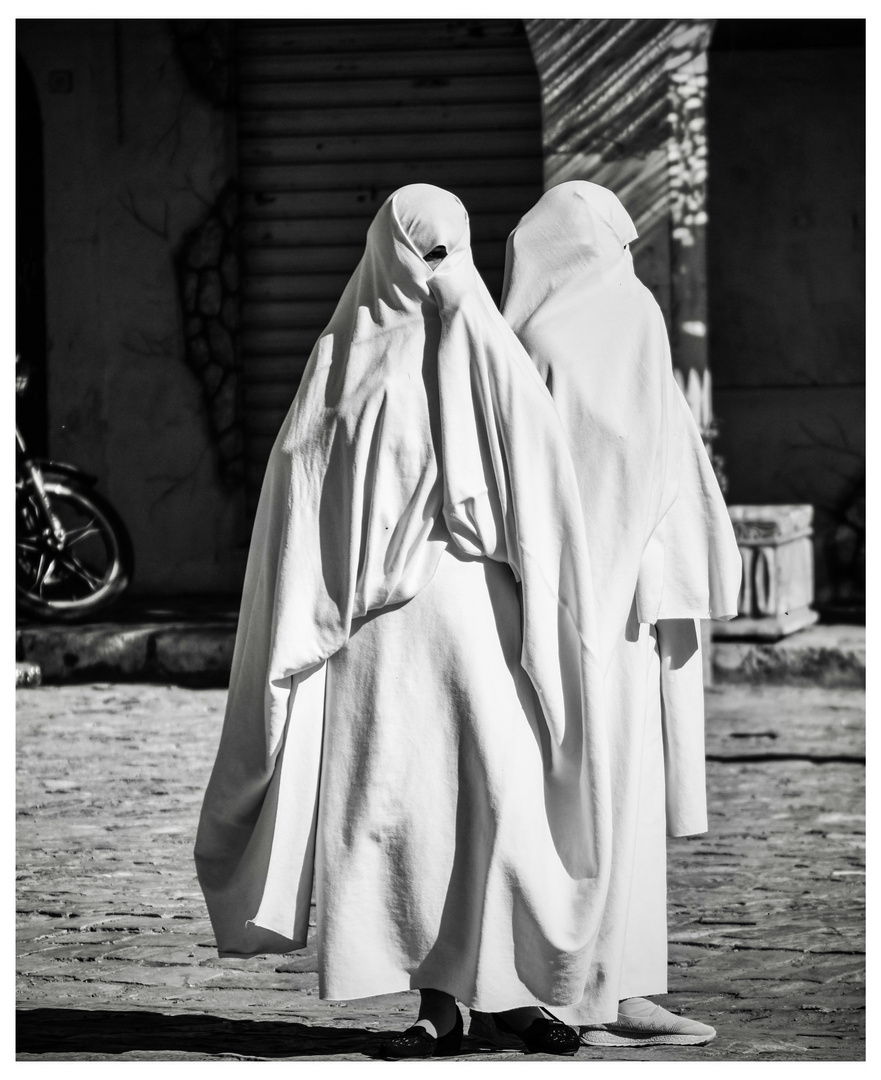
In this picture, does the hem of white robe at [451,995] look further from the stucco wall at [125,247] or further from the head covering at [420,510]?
the stucco wall at [125,247]

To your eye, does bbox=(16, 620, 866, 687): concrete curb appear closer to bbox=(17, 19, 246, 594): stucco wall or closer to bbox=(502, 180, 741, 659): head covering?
bbox=(17, 19, 246, 594): stucco wall

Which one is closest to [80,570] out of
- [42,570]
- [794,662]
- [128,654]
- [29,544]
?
[42,570]

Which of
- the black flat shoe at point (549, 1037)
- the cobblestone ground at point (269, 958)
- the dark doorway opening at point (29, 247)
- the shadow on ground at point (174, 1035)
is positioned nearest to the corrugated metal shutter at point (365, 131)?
the dark doorway opening at point (29, 247)

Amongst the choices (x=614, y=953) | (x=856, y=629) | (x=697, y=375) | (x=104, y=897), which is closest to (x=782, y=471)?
(x=856, y=629)

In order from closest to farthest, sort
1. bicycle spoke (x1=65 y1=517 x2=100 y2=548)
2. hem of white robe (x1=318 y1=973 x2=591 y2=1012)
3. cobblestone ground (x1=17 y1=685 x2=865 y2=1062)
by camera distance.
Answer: hem of white robe (x1=318 y1=973 x2=591 y2=1012)
cobblestone ground (x1=17 y1=685 x2=865 y2=1062)
bicycle spoke (x1=65 y1=517 x2=100 y2=548)

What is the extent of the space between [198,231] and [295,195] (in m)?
0.73

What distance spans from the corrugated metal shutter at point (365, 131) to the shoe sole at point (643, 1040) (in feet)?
25.3

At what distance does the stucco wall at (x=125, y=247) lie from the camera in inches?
439

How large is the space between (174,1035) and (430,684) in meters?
1.17

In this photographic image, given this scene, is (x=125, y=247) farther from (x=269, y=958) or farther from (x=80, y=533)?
(x=269, y=958)

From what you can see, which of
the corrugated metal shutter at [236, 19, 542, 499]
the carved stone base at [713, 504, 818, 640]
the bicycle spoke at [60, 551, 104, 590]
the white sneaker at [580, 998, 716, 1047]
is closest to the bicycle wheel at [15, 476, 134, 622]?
the bicycle spoke at [60, 551, 104, 590]

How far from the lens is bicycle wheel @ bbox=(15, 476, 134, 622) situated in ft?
32.2

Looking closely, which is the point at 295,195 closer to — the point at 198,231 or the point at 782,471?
the point at 198,231

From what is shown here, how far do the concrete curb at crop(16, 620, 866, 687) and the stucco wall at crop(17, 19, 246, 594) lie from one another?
5.37 ft
